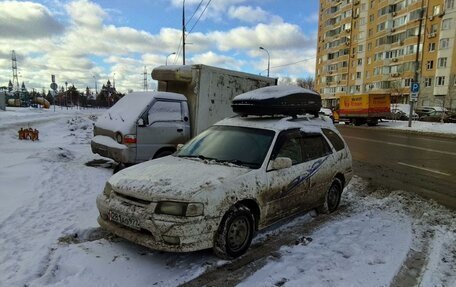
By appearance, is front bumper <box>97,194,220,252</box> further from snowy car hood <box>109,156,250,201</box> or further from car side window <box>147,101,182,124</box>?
car side window <box>147,101,182,124</box>

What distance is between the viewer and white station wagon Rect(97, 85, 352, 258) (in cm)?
379

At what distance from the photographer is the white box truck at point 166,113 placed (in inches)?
310

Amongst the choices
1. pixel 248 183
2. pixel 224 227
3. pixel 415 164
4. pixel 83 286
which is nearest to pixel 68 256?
pixel 83 286

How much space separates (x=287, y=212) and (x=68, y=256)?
2.74 metres

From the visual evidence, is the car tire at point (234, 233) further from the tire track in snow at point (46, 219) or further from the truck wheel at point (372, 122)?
the truck wheel at point (372, 122)

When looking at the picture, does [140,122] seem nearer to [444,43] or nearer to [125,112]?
[125,112]

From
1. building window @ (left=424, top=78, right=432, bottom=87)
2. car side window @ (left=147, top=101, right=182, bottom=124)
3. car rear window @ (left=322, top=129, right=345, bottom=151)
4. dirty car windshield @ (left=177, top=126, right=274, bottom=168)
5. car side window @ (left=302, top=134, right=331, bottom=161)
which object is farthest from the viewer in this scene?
building window @ (left=424, top=78, right=432, bottom=87)

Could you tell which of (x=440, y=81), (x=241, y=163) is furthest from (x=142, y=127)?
(x=440, y=81)

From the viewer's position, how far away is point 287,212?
4.98 m

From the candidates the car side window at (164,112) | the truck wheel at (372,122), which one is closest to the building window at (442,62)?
the truck wheel at (372,122)

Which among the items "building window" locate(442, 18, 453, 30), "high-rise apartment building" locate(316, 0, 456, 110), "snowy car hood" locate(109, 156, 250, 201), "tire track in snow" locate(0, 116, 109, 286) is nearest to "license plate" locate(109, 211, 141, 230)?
"snowy car hood" locate(109, 156, 250, 201)

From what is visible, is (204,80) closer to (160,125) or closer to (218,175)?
(160,125)

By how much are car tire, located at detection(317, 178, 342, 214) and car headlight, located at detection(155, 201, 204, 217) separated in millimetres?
2837

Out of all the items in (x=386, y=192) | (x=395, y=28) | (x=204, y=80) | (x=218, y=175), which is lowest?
(x=386, y=192)
